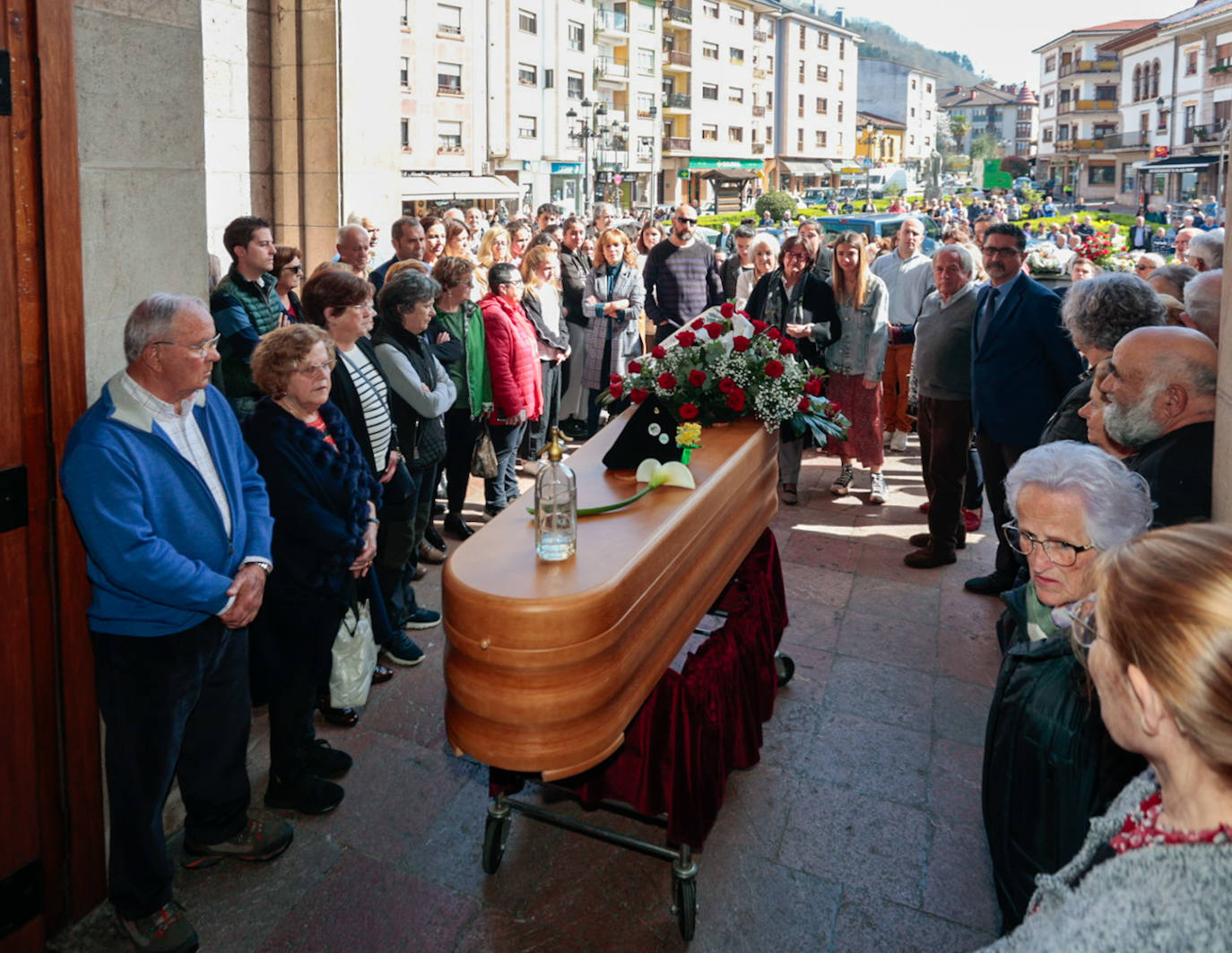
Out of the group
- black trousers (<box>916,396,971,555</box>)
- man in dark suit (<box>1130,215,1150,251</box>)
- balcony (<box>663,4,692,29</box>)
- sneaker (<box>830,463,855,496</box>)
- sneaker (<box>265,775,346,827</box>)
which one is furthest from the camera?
balcony (<box>663,4,692,29</box>)

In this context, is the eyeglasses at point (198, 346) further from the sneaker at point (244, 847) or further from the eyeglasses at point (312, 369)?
the sneaker at point (244, 847)

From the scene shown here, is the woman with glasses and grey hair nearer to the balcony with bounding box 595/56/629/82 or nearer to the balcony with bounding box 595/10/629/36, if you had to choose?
the balcony with bounding box 595/56/629/82

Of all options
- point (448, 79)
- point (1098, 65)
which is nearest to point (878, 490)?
point (448, 79)

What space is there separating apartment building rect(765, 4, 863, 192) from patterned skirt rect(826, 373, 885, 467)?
209 feet

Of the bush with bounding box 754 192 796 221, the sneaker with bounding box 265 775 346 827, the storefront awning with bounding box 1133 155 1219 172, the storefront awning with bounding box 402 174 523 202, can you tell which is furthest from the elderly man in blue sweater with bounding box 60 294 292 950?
the storefront awning with bounding box 1133 155 1219 172

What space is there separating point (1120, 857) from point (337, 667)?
9.69 feet

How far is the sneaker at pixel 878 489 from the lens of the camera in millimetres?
A: 7328

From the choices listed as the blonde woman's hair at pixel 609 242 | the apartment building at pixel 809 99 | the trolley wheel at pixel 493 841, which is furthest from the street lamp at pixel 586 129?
the trolley wheel at pixel 493 841

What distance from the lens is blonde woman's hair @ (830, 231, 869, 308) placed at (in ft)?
22.5

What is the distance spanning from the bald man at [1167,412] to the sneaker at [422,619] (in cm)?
328

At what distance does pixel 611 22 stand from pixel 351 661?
2023 inches

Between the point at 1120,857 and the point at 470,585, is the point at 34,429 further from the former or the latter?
the point at 1120,857

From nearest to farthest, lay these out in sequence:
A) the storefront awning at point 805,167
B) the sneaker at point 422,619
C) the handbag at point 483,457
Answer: the sneaker at point 422,619 → the handbag at point 483,457 → the storefront awning at point 805,167

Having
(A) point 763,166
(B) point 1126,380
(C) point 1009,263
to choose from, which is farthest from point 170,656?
(A) point 763,166
